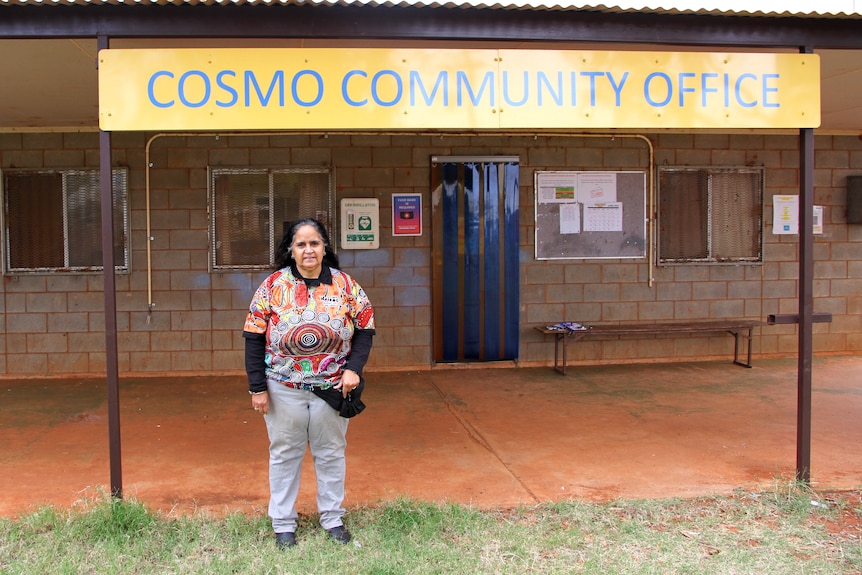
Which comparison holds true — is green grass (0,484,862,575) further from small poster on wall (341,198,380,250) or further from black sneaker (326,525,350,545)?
small poster on wall (341,198,380,250)

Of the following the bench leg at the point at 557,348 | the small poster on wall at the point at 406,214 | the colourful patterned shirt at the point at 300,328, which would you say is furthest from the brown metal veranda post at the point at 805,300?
the small poster on wall at the point at 406,214

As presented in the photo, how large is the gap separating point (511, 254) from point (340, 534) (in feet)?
15.2

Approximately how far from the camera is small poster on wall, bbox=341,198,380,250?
7316 millimetres

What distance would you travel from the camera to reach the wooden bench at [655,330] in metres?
7.31

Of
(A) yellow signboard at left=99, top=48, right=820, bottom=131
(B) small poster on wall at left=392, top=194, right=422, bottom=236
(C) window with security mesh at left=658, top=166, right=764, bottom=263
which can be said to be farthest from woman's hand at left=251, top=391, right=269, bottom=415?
(C) window with security mesh at left=658, top=166, right=764, bottom=263

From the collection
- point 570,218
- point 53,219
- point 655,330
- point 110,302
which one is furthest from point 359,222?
point 110,302

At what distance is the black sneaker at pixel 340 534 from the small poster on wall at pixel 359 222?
4.20m

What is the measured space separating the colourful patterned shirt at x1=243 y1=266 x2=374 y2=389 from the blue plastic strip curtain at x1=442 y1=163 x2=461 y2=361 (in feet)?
13.6

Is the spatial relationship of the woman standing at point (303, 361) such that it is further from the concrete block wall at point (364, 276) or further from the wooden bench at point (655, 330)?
the wooden bench at point (655, 330)

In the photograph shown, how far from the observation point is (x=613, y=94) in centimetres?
394

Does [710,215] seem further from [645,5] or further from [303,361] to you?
[303,361]

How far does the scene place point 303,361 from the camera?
11.0ft

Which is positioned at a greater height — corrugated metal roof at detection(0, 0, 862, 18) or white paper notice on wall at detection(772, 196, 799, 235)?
corrugated metal roof at detection(0, 0, 862, 18)

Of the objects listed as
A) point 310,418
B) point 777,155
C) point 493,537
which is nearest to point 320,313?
point 310,418
